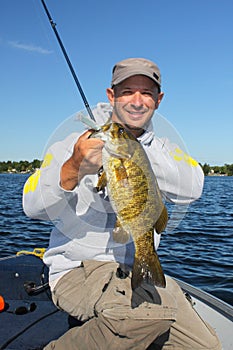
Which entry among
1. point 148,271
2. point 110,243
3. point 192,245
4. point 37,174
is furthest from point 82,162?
point 192,245

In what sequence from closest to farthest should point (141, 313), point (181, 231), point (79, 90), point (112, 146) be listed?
1. point (112, 146)
2. point (141, 313)
3. point (79, 90)
4. point (181, 231)

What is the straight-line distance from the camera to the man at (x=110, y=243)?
10.0 ft

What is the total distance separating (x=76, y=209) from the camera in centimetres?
342

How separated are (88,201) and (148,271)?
0.84 metres

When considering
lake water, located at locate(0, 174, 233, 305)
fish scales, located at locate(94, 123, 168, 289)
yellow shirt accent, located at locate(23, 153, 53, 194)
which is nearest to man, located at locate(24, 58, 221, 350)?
yellow shirt accent, located at locate(23, 153, 53, 194)

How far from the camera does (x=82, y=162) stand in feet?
9.34

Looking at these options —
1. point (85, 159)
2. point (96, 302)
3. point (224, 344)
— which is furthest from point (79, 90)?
point (224, 344)

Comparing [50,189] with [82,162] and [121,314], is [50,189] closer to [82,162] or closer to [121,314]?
[82,162]

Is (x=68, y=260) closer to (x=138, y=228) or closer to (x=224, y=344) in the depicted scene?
(x=138, y=228)

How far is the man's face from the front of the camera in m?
3.45

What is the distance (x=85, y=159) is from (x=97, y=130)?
212mm

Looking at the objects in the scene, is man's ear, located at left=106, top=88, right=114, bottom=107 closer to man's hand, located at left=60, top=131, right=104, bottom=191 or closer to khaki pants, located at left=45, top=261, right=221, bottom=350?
man's hand, located at left=60, top=131, right=104, bottom=191

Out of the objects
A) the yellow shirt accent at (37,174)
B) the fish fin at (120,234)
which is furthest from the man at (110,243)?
the fish fin at (120,234)

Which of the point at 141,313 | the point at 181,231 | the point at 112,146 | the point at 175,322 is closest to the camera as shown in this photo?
the point at 112,146
